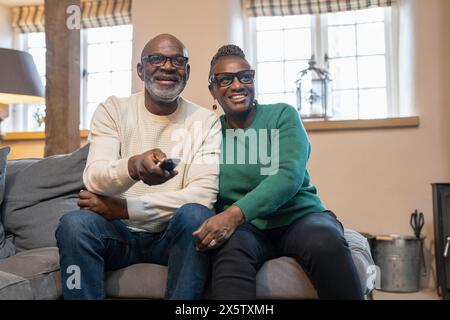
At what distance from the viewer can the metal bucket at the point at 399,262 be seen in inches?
108

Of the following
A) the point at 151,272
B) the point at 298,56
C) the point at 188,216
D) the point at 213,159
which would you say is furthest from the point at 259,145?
the point at 298,56

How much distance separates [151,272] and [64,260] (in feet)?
0.81

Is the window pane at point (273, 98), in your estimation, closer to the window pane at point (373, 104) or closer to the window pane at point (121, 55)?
the window pane at point (373, 104)

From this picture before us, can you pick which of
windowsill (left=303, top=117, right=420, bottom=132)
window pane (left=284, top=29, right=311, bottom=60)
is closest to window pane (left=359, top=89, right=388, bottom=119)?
windowsill (left=303, top=117, right=420, bottom=132)

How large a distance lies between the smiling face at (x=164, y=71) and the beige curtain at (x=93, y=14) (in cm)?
238

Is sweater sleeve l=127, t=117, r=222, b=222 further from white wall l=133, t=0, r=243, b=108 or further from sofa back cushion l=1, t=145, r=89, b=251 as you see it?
white wall l=133, t=0, r=243, b=108

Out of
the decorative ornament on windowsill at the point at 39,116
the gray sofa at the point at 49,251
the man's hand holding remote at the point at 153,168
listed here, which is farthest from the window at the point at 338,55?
the man's hand holding remote at the point at 153,168

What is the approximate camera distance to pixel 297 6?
342 centimetres

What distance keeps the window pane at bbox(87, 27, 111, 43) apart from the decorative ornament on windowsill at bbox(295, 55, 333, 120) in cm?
157

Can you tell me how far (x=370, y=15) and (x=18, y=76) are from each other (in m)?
2.26

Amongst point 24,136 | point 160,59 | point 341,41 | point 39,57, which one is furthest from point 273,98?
point 160,59

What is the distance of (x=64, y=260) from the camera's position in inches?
49.6

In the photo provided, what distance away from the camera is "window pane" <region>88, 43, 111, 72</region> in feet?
12.8
